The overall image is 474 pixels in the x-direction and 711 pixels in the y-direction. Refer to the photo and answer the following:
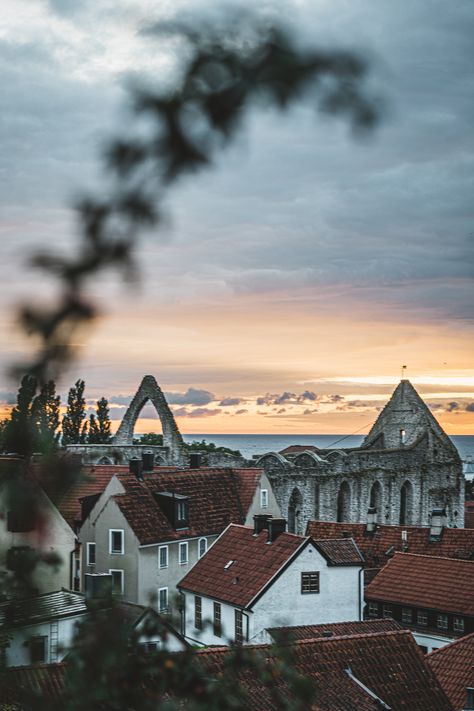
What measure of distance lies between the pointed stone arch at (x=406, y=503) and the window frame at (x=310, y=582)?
22014 millimetres

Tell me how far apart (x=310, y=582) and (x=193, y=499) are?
8828mm

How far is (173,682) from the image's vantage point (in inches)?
110

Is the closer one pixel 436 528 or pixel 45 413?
pixel 45 413

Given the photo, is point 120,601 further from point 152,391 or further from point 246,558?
point 152,391

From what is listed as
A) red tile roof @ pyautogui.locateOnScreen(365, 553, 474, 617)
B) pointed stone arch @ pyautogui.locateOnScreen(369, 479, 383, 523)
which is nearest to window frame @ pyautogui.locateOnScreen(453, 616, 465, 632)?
red tile roof @ pyautogui.locateOnScreen(365, 553, 474, 617)

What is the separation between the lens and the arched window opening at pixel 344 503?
45.0m

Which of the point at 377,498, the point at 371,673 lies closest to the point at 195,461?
the point at 377,498

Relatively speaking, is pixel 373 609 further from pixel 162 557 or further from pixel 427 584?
pixel 162 557

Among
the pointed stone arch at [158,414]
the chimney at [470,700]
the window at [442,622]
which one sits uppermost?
the pointed stone arch at [158,414]

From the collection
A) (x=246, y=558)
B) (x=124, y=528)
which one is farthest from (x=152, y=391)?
(x=246, y=558)

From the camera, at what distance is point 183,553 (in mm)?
33719

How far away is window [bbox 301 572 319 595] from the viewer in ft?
93.0

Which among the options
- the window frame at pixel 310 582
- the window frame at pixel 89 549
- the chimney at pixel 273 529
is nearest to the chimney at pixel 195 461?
the window frame at pixel 89 549

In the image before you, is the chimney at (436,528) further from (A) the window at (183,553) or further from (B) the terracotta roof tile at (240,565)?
(A) the window at (183,553)
